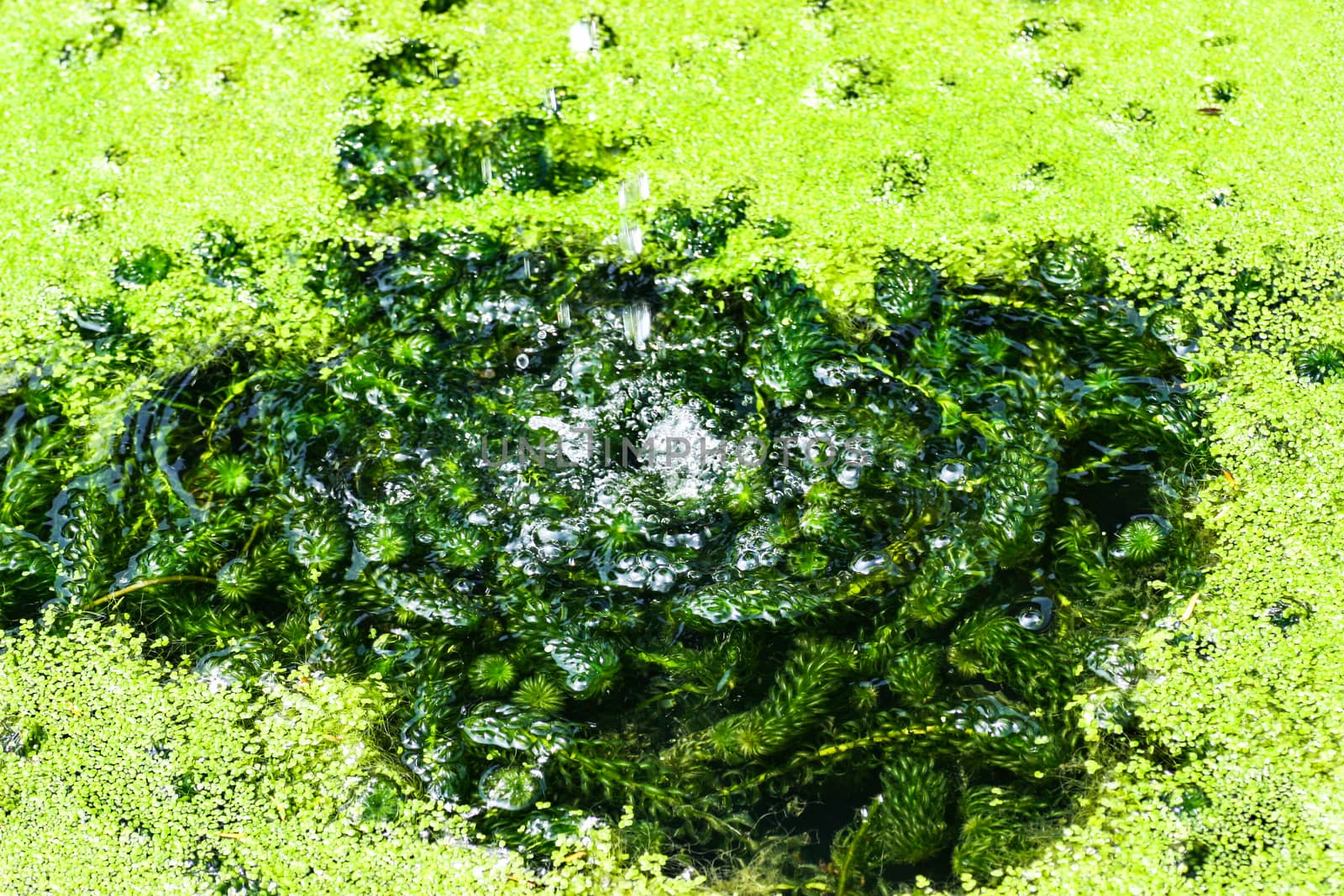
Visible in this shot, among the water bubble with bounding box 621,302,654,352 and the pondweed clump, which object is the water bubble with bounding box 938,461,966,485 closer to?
the pondweed clump

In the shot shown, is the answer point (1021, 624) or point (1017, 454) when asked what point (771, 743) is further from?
point (1017, 454)

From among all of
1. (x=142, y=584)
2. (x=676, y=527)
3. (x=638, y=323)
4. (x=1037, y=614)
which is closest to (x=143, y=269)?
(x=142, y=584)

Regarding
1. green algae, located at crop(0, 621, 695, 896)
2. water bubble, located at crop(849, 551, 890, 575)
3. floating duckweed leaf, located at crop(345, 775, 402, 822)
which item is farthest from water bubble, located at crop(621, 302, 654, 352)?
floating duckweed leaf, located at crop(345, 775, 402, 822)

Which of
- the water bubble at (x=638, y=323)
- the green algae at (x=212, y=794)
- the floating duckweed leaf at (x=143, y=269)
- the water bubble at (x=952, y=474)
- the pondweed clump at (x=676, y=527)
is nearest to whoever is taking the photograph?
the green algae at (x=212, y=794)

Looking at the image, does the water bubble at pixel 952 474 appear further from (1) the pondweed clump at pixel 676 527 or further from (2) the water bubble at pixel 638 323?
(2) the water bubble at pixel 638 323

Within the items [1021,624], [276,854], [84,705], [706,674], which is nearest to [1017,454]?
[1021,624]

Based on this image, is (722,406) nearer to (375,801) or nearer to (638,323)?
(638,323)

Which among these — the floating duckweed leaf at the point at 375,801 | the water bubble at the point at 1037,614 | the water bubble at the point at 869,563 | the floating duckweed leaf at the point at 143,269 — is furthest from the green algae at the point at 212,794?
the floating duckweed leaf at the point at 143,269
